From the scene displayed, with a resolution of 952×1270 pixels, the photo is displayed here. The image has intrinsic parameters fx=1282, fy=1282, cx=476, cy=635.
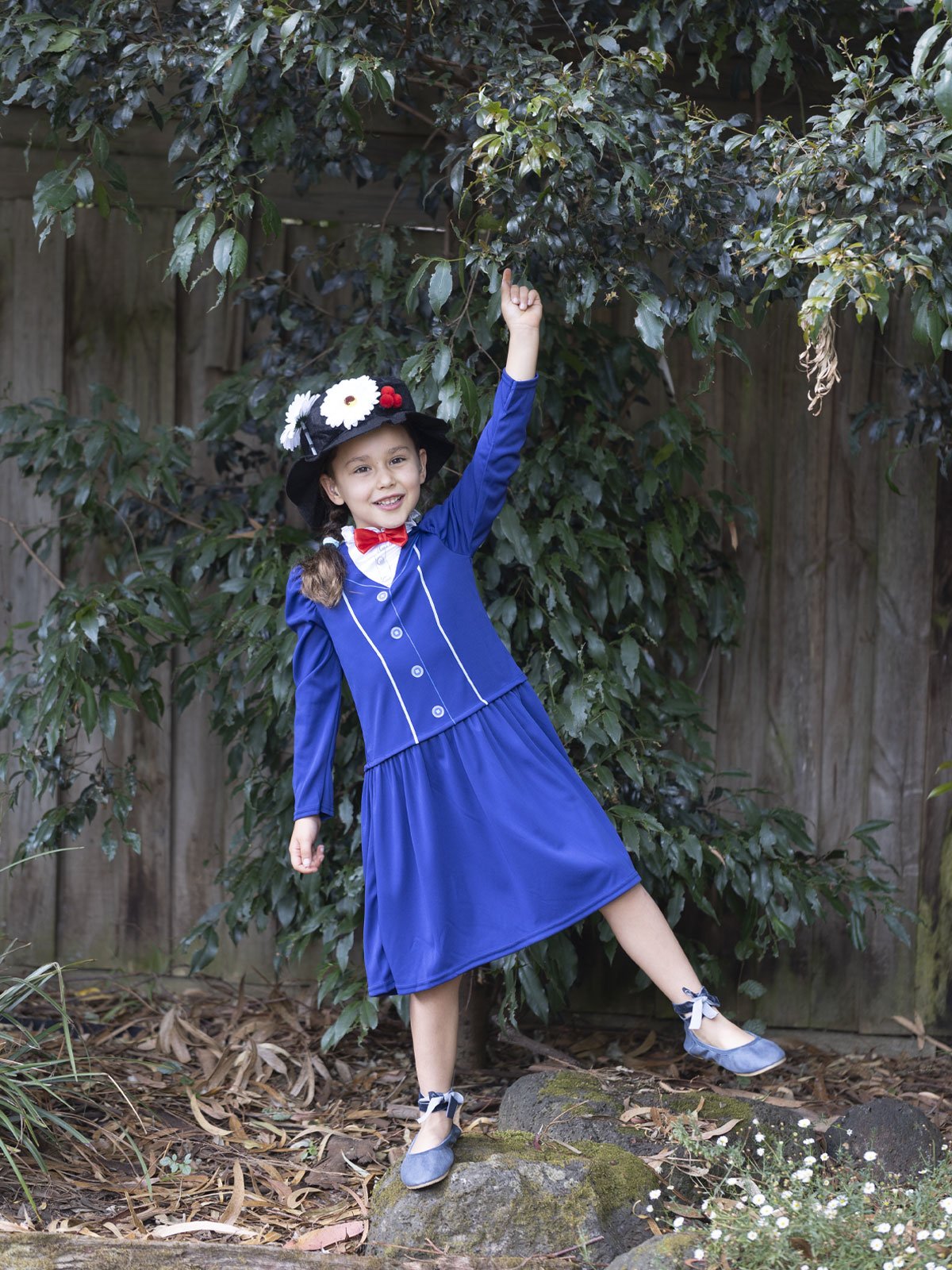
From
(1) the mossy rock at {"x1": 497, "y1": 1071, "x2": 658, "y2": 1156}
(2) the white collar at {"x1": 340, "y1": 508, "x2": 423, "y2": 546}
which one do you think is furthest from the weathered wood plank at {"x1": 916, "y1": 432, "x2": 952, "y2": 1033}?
(2) the white collar at {"x1": 340, "y1": 508, "x2": 423, "y2": 546}

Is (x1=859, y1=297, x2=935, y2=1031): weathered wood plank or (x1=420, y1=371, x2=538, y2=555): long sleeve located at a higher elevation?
(x1=420, y1=371, x2=538, y2=555): long sleeve

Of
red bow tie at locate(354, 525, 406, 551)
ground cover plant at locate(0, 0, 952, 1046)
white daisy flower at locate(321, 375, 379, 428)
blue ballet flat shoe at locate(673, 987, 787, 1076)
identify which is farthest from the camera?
red bow tie at locate(354, 525, 406, 551)

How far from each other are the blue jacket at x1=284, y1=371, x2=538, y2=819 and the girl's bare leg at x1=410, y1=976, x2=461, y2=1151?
1.44ft

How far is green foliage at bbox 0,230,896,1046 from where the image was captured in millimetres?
3047

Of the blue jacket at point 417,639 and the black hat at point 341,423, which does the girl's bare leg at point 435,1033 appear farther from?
the black hat at point 341,423

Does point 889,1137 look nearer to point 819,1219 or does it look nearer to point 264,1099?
point 819,1219

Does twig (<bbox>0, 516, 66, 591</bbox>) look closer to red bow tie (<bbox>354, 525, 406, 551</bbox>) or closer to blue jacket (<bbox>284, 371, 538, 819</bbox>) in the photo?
blue jacket (<bbox>284, 371, 538, 819</bbox>)

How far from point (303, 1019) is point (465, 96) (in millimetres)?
2436

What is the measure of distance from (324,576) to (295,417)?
1.16 feet

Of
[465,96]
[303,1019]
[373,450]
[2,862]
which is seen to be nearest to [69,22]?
[465,96]

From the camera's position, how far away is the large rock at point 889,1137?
2691mm

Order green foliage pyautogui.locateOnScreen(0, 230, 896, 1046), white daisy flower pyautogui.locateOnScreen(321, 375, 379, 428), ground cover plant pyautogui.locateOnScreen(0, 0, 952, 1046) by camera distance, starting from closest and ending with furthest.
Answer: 1. ground cover plant pyautogui.locateOnScreen(0, 0, 952, 1046)
2. white daisy flower pyautogui.locateOnScreen(321, 375, 379, 428)
3. green foliage pyautogui.locateOnScreen(0, 230, 896, 1046)

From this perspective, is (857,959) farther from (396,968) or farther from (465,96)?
(465,96)

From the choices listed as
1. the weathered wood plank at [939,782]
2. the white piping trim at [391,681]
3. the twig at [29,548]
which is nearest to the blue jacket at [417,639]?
the white piping trim at [391,681]
